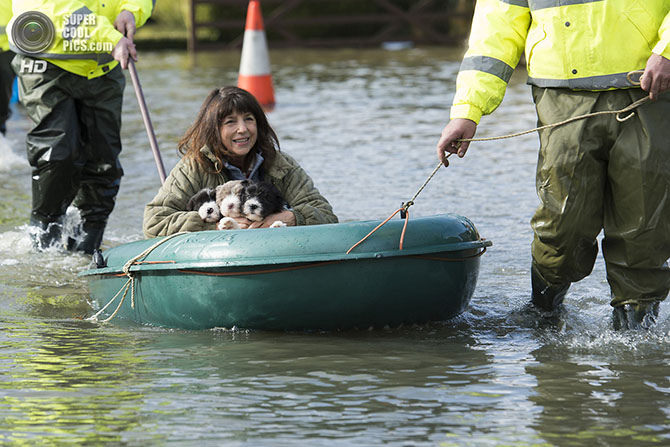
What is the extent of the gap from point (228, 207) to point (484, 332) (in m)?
1.18

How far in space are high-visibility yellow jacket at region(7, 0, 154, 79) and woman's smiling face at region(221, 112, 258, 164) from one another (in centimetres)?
110

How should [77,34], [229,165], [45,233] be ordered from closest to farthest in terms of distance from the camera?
[229,165] → [77,34] → [45,233]

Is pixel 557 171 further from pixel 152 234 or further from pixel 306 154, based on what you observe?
pixel 306 154

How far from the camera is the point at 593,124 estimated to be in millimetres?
4078

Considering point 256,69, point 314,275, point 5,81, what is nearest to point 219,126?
point 314,275

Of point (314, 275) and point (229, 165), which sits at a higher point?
point (229, 165)

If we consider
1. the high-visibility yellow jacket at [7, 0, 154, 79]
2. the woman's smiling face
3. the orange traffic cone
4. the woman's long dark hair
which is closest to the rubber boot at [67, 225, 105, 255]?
the high-visibility yellow jacket at [7, 0, 154, 79]

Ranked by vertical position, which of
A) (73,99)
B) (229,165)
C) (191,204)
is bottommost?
(191,204)

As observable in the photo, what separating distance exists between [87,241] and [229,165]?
5.29 ft

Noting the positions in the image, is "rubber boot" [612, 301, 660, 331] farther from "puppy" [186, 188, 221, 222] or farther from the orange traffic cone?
the orange traffic cone

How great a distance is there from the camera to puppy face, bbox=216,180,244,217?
4.66m

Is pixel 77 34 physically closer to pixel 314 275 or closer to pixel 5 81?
pixel 314 275

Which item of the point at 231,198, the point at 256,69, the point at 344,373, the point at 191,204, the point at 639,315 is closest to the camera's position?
the point at 344,373

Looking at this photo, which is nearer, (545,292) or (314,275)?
(314,275)
